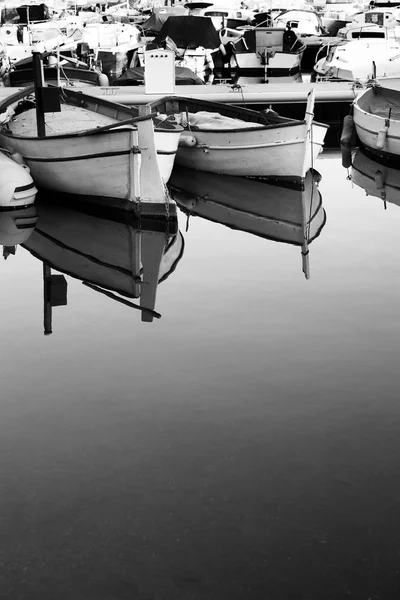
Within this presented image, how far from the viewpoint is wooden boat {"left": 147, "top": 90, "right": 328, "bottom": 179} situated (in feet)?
53.8

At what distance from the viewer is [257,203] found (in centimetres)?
1581

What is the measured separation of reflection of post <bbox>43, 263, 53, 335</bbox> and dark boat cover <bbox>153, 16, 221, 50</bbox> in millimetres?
20435

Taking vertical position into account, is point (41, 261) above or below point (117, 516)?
below

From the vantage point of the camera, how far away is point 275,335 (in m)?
9.68

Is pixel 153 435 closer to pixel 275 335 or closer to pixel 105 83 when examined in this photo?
pixel 275 335

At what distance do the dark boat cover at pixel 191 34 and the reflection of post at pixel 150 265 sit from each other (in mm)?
18989

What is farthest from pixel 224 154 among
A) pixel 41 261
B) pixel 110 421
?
pixel 110 421

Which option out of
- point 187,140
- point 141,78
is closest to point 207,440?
point 187,140

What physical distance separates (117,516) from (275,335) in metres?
3.82

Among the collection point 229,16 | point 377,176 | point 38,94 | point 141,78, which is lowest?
point 229,16

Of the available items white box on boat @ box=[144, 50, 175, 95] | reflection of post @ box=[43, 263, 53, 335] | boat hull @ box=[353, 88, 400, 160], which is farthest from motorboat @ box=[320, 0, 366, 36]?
reflection of post @ box=[43, 263, 53, 335]

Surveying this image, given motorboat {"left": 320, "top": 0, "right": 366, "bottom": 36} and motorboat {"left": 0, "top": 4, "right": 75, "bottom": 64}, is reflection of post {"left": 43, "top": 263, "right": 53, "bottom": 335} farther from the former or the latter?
motorboat {"left": 320, "top": 0, "right": 366, "bottom": 36}

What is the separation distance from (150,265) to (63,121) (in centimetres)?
513

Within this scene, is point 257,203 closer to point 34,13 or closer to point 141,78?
point 141,78
